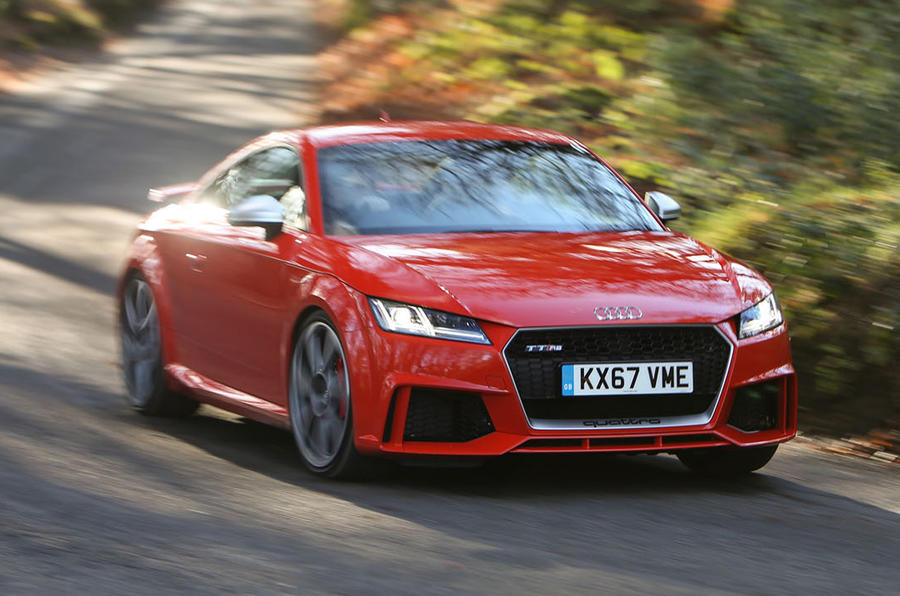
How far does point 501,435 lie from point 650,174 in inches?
281

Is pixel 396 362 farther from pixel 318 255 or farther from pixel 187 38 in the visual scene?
pixel 187 38

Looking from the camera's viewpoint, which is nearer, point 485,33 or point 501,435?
point 501,435

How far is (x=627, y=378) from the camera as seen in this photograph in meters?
6.19

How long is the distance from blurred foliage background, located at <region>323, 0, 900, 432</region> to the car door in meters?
3.12

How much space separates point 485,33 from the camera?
2105 centimetres

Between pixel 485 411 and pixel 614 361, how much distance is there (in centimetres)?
54

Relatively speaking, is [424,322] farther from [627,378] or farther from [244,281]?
[244,281]

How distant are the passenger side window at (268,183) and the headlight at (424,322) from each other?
104cm

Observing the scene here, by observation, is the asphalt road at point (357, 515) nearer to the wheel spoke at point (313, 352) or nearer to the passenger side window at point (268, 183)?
the wheel spoke at point (313, 352)

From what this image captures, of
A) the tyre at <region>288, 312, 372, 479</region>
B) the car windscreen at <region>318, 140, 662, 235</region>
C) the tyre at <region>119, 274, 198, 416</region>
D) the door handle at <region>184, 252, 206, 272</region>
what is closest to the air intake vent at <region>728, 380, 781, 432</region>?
the car windscreen at <region>318, 140, 662, 235</region>

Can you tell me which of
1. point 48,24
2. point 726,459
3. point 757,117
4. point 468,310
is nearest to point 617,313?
point 468,310

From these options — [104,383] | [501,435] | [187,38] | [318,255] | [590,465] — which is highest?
[318,255]

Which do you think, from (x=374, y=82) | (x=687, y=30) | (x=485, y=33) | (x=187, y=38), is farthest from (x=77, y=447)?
(x=187, y=38)

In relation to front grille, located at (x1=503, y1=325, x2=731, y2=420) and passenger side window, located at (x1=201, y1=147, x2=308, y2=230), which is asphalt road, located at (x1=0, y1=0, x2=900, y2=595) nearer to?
front grille, located at (x1=503, y1=325, x2=731, y2=420)
